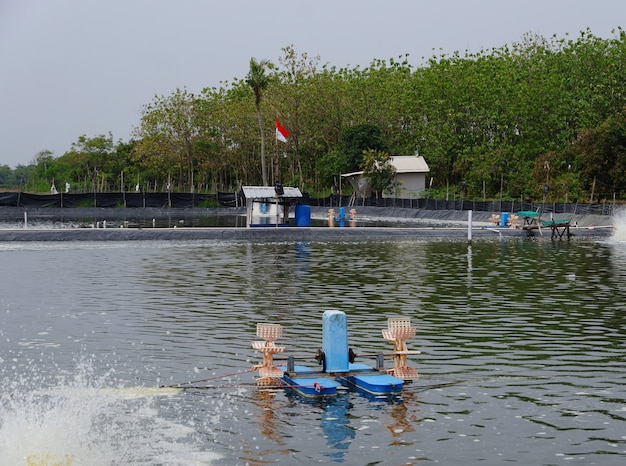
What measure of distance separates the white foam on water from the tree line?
220 ft

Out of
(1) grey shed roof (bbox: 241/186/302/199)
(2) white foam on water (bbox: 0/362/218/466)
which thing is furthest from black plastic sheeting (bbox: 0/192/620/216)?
(2) white foam on water (bbox: 0/362/218/466)

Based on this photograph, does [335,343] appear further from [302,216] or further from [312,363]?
[302,216]

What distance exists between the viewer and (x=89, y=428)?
47.6 ft

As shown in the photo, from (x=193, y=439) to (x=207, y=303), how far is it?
14.6 m

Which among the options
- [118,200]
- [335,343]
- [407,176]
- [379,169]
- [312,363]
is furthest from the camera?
[407,176]

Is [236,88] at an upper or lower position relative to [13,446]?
upper

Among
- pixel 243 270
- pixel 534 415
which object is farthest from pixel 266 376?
pixel 243 270

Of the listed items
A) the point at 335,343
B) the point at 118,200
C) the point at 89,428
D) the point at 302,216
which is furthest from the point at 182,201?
the point at 89,428

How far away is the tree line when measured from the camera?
9350 cm

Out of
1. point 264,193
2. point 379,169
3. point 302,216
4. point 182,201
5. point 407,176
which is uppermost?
point 379,169

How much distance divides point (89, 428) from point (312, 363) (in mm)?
5991

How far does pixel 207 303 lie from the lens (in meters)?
28.7

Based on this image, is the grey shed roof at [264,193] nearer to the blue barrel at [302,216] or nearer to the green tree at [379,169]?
the blue barrel at [302,216]

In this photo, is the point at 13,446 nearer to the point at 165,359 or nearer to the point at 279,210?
the point at 165,359
